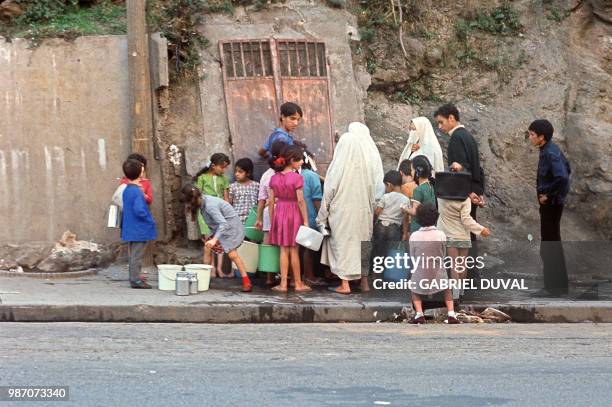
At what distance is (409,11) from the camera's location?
14.7 metres

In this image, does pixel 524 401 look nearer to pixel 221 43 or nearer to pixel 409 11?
pixel 221 43

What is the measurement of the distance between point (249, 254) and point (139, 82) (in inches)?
94.0

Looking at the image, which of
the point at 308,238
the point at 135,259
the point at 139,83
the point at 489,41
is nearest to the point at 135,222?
the point at 135,259

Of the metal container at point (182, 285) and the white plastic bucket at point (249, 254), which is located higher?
the white plastic bucket at point (249, 254)

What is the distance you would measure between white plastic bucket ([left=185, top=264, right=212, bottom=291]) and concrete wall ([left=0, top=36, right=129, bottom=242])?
6.10ft

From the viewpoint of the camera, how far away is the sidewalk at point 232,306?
33.3 ft

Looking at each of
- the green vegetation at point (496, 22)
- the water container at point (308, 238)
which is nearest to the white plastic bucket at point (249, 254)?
the water container at point (308, 238)

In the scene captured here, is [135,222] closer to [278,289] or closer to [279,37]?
[278,289]

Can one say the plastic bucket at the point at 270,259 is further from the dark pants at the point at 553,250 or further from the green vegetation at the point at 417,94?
the green vegetation at the point at 417,94

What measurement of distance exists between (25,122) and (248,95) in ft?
8.58

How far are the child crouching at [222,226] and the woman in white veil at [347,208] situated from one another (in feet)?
2.89

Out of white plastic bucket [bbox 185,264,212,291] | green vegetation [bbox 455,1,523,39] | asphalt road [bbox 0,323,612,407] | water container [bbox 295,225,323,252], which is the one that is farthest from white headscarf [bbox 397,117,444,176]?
green vegetation [bbox 455,1,523,39]

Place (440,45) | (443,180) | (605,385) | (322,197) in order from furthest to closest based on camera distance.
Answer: (440,45) < (322,197) < (443,180) < (605,385)

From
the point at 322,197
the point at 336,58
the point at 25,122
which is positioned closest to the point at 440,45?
the point at 336,58
